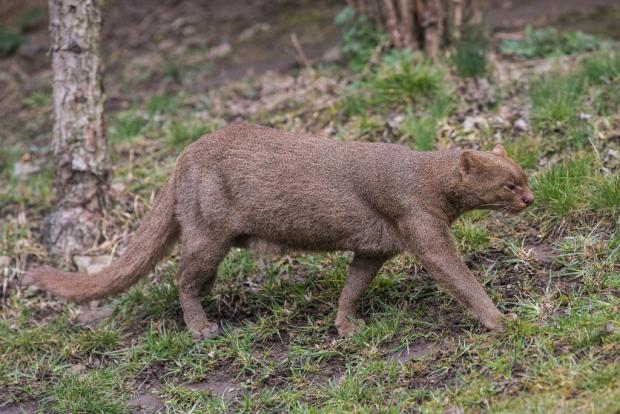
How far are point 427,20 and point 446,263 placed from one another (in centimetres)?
394

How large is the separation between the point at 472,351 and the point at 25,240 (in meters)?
4.13

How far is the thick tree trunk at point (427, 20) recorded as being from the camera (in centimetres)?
866

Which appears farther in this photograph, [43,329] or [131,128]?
[131,128]

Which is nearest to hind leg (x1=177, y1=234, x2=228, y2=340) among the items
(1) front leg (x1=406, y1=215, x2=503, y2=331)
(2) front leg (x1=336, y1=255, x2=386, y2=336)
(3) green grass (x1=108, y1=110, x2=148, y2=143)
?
(2) front leg (x1=336, y1=255, x2=386, y2=336)

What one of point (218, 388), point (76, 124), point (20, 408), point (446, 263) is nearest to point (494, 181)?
point (446, 263)

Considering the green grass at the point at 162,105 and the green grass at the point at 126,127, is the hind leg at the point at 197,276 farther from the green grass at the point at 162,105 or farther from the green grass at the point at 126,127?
the green grass at the point at 162,105

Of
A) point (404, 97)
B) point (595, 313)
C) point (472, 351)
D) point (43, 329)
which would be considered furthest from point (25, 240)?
point (595, 313)

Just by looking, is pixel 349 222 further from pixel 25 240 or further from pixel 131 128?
pixel 131 128

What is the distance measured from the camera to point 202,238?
596 centimetres

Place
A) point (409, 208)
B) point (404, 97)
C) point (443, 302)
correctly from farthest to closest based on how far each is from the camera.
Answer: point (404, 97) → point (443, 302) → point (409, 208)

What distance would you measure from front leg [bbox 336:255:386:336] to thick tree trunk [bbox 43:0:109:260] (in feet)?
8.35

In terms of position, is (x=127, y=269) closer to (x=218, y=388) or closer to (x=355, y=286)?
(x=218, y=388)

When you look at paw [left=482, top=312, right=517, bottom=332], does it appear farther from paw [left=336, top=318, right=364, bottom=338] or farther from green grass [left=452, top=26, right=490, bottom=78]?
green grass [left=452, top=26, right=490, bottom=78]

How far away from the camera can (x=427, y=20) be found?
8.65 metres
